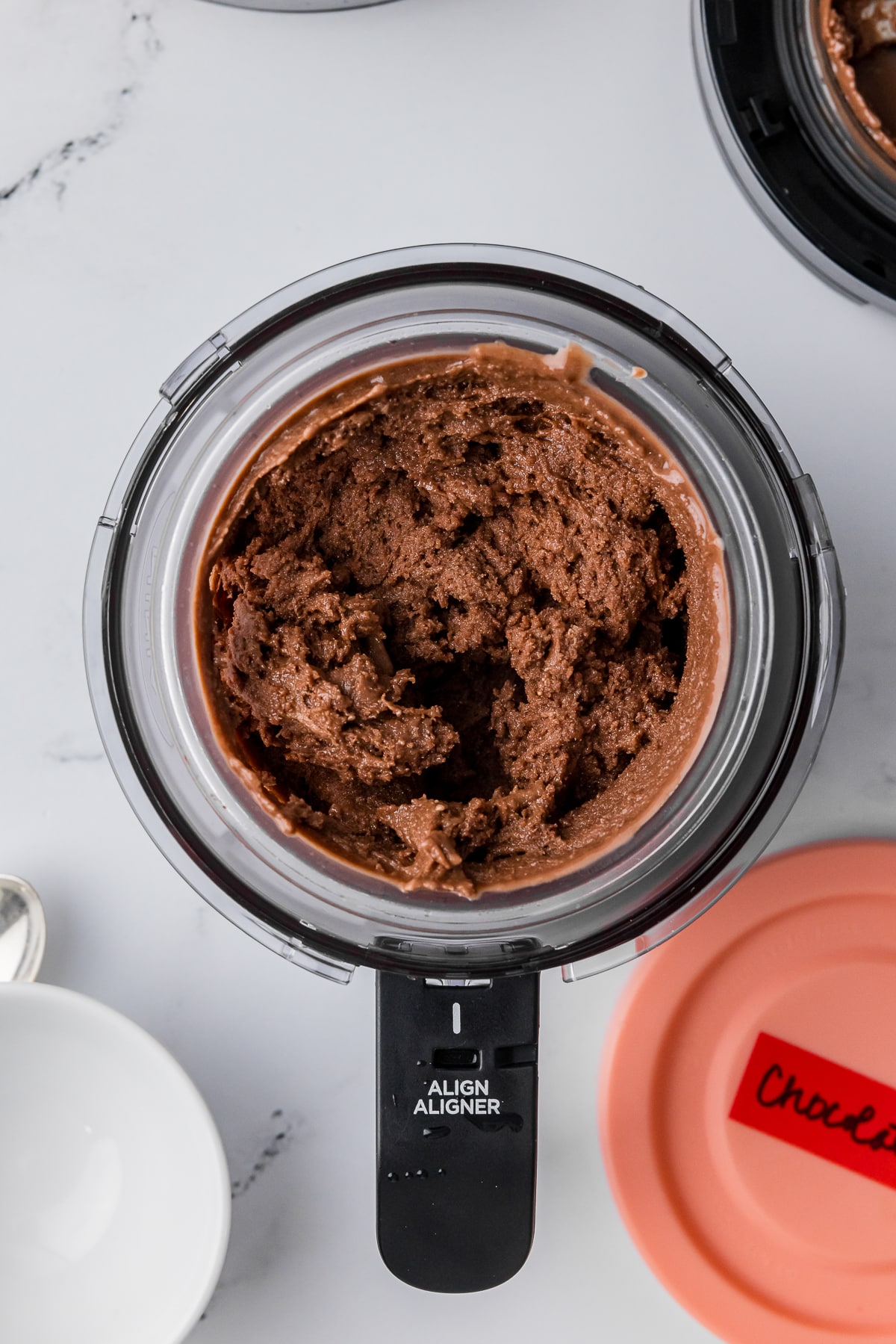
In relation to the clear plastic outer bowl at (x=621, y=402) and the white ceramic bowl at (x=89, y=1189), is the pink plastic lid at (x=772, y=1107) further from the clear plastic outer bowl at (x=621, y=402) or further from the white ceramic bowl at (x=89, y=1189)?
the white ceramic bowl at (x=89, y=1189)

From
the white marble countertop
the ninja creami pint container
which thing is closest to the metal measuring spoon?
the white marble countertop

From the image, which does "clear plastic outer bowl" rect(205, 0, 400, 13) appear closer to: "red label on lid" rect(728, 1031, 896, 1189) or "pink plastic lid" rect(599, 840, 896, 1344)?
"pink plastic lid" rect(599, 840, 896, 1344)

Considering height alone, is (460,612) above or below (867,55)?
below

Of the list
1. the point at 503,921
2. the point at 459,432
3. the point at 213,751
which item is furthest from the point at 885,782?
the point at 213,751

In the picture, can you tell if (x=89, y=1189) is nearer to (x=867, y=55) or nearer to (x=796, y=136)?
(x=796, y=136)

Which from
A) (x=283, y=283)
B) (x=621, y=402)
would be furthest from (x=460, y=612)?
(x=283, y=283)

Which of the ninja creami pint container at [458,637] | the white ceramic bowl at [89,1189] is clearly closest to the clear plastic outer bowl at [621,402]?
the ninja creami pint container at [458,637]
